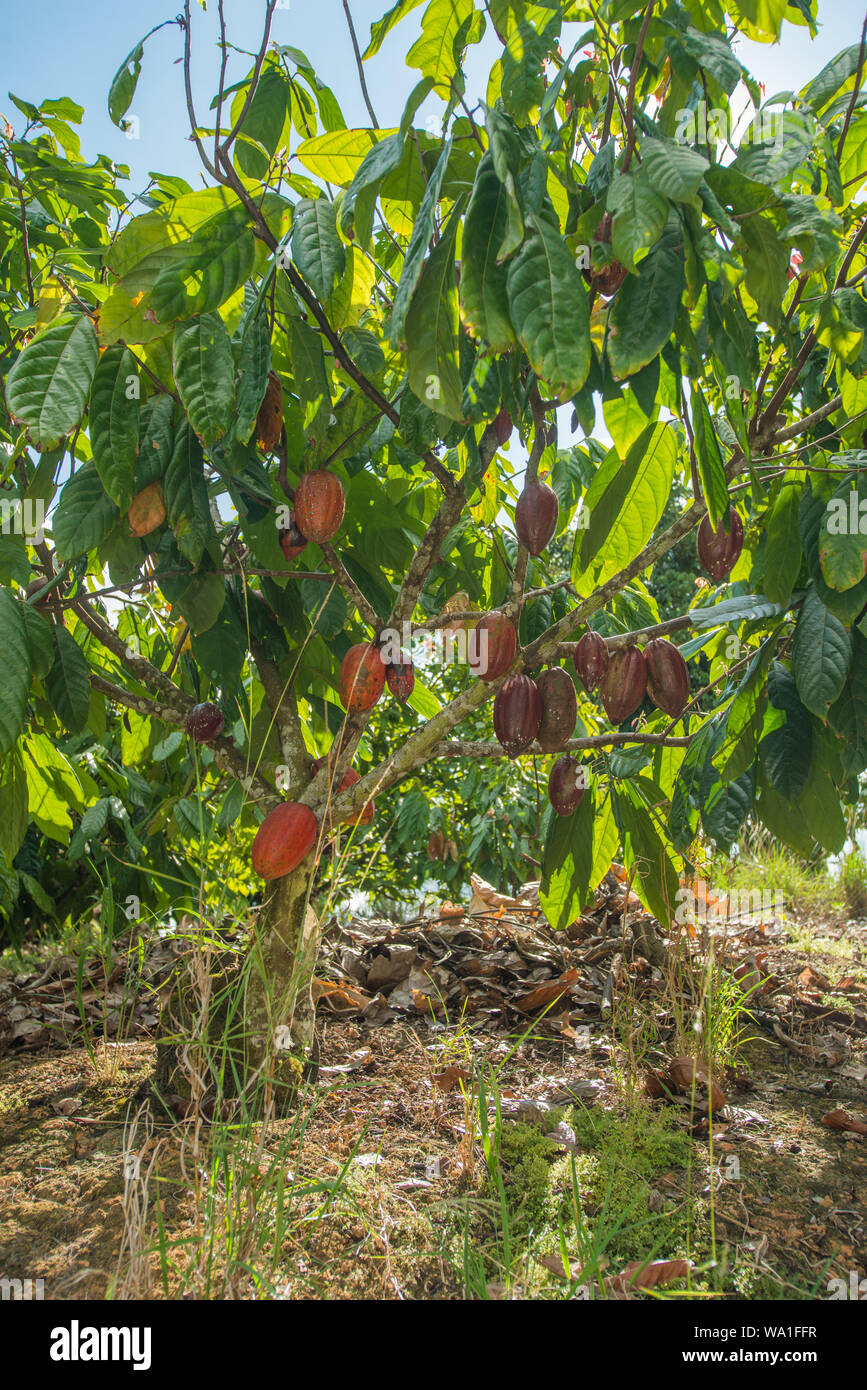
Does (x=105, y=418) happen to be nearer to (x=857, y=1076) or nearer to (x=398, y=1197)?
(x=398, y=1197)

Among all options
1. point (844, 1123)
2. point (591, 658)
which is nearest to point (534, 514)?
point (591, 658)

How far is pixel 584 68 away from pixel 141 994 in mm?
2224

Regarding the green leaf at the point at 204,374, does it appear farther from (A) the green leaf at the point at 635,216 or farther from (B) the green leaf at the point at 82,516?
(A) the green leaf at the point at 635,216

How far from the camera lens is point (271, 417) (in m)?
1.29

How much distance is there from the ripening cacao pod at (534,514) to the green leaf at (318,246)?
425mm

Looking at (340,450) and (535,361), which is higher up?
(340,450)

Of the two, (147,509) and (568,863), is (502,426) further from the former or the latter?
(568,863)

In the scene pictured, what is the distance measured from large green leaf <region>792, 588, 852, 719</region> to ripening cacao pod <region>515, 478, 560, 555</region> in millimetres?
380

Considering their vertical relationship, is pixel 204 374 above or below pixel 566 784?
above

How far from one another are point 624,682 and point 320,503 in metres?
0.53

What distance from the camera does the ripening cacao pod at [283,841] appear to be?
143 cm

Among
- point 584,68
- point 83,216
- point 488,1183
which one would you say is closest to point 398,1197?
point 488,1183

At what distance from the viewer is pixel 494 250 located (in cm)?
79
